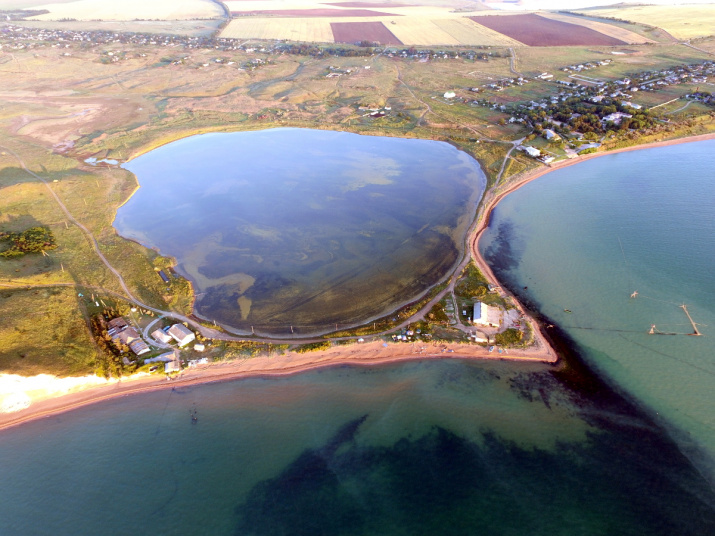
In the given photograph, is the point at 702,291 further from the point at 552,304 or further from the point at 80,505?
the point at 80,505

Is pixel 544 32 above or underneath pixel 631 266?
above

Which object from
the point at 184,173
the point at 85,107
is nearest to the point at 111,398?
the point at 184,173

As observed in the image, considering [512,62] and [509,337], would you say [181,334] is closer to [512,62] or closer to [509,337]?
[509,337]

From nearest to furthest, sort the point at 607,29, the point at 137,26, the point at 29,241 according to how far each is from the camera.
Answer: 1. the point at 29,241
2. the point at 607,29
3. the point at 137,26

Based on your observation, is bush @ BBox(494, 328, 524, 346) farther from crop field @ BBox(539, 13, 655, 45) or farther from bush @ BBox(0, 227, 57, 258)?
crop field @ BBox(539, 13, 655, 45)

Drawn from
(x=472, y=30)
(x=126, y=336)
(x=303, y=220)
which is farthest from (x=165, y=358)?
(x=472, y=30)

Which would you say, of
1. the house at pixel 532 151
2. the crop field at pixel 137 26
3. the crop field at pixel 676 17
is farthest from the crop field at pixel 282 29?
the crop field at pixel 676 17

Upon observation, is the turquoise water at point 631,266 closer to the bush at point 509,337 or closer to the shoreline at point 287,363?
the bush at point 509,337
